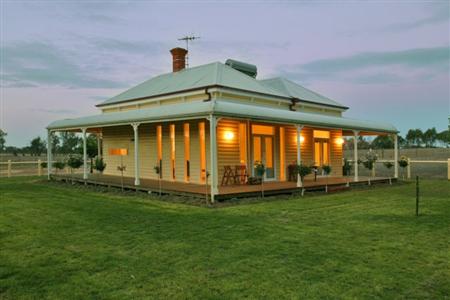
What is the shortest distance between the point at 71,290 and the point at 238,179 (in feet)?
32.2

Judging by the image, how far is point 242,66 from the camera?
18.9m

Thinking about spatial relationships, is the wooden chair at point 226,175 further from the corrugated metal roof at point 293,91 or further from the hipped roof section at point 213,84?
the corrugated metal roof at point 293,91

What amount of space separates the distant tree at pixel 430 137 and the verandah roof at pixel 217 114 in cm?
8705

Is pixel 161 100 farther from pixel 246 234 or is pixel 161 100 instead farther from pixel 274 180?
pixel 246 234

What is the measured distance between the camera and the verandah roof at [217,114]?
34.7 ft

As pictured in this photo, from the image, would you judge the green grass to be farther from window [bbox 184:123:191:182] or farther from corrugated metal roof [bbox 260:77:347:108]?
corrugated metal roof [bbox 260:77:347:108]

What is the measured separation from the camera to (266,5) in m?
16.6

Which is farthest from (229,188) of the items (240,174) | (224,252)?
(224,252)

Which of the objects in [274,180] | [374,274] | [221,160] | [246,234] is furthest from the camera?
[274,180]

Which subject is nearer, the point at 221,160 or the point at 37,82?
the point at 221,160

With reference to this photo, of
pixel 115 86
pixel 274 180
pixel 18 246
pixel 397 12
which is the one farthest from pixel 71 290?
pixel 115 86

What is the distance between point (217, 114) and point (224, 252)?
18.4 ft

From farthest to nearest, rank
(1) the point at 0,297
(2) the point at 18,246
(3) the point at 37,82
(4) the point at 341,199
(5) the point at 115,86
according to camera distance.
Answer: (5) the point at 115,86 → (3) the point at 37,82 → (4) the point at 341,199 → (2) the point at 18,246 → (1) the point at 0,297

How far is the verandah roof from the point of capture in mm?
10578
